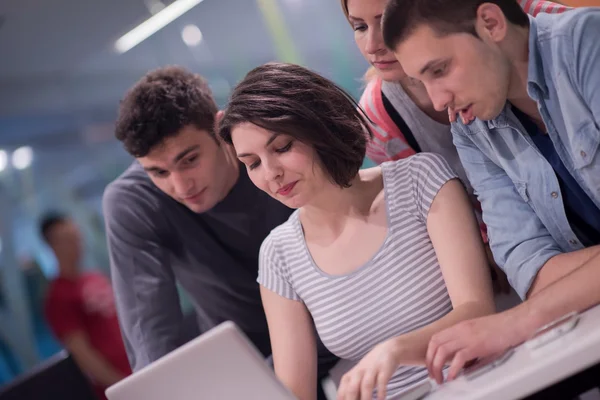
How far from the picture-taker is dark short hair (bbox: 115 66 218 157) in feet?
6.73

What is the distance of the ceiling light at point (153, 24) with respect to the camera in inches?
85.5

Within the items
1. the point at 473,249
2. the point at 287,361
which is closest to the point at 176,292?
the point at 287,361

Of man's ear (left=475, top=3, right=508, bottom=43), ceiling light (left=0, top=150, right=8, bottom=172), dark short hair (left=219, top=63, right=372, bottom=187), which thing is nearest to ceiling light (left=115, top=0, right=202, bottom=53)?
dark short hair (left=219, top=63, right=372, bottom=187)

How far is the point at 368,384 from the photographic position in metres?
1.37

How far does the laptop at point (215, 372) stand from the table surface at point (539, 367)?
297mm

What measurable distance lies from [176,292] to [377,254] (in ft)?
2.66

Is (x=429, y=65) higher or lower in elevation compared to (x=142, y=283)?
higher

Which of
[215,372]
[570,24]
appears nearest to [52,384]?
[215,372]

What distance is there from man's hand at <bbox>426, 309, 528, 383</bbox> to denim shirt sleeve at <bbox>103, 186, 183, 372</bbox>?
1091 millimetres

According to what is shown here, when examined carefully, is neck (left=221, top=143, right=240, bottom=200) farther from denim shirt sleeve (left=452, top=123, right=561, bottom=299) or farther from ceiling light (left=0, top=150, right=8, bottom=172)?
ceiling light (left=0, top=150, right=8, bottom=172)

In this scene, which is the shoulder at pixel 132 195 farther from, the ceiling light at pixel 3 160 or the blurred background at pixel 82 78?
the ceiling light at pixel 3 160

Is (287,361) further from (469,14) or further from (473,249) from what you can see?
(469,14)

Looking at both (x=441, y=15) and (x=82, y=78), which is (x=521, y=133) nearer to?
(x=441, y=15)

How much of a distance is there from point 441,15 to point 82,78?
142 cm
